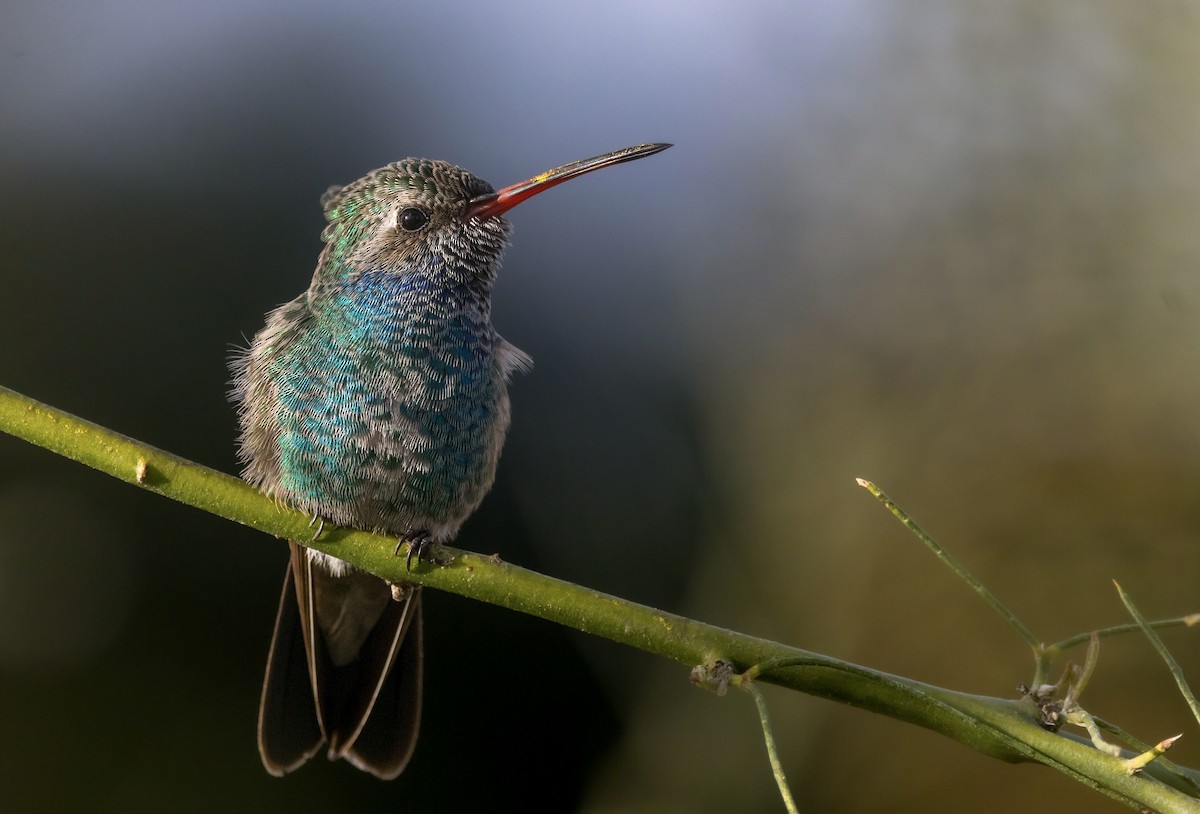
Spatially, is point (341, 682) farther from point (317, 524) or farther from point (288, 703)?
point (317, 524)

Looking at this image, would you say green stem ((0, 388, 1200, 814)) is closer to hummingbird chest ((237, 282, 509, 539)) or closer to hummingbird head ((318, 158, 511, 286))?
hummingbird chest ((237, 282, 509, 539))

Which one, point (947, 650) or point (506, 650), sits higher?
point (947, 650)

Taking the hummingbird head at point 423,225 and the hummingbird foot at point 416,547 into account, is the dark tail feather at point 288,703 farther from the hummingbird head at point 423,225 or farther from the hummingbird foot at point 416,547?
the hummingbird head at point 423,225

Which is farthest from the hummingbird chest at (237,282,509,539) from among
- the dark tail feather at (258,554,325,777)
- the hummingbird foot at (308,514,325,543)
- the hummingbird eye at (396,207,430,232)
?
the dark tail feather at (258,554,325,777)

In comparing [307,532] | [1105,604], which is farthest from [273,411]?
[1105,604]

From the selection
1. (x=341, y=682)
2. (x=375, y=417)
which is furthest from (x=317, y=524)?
(x=341, y=682)

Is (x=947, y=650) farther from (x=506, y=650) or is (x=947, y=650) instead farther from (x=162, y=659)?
(x=162, y=659)
